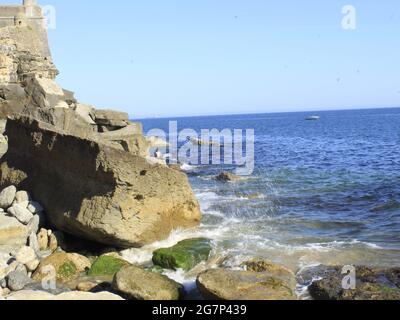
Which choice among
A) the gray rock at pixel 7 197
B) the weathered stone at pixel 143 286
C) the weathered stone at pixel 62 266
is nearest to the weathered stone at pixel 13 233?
the gray rock at pixel 7 197

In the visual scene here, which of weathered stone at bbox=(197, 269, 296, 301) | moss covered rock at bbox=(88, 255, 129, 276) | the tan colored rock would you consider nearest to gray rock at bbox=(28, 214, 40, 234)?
the tan colored rock

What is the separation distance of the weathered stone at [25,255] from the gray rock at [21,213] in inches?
65.1

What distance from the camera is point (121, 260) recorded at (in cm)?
1091

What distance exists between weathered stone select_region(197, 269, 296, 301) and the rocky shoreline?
0.02 meters

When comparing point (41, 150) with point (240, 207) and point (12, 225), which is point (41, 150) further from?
point (240, 207)

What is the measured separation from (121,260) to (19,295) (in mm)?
3142

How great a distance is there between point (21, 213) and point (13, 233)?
84cm

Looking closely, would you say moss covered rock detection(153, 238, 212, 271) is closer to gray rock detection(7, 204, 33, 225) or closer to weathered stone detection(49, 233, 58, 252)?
weathered stone detection(49, 233, 58, 252)

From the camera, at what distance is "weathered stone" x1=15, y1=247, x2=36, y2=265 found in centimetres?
1083

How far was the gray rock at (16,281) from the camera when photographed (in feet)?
31.5

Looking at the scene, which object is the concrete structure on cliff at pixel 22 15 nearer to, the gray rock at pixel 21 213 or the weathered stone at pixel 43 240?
the gray rock at pixel 21 213

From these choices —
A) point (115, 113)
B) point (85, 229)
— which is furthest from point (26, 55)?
point (85, 229)

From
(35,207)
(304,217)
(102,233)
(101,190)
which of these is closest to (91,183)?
(101,190)
